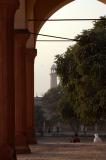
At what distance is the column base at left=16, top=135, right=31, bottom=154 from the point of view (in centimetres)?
2214

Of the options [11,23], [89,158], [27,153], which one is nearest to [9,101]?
[11,23]

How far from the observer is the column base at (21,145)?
22.1 meters

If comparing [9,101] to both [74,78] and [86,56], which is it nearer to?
[86,56]

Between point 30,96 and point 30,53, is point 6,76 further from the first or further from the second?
point 30,96

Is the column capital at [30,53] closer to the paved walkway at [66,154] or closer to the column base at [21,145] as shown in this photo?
the paved walkway at [66,154]

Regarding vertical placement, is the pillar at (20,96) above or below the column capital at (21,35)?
below

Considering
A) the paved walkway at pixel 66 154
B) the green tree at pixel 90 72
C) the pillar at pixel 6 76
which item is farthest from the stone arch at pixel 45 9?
the pillar at pixel 6 76

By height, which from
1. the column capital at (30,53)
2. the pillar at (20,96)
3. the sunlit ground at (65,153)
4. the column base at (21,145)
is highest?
the column capital at (30,53)

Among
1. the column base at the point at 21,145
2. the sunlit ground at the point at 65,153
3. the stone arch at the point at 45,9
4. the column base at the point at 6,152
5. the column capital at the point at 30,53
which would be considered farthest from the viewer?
the stone arch at the point at 45,9

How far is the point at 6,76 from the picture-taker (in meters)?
16.3

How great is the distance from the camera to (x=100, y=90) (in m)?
28.6

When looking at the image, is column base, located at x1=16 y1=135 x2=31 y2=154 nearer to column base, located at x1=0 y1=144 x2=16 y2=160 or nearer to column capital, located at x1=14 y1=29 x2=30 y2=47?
column capital, located at x1=14 y1=29 x2=30 y2=47

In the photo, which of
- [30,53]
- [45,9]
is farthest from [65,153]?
[45,9]

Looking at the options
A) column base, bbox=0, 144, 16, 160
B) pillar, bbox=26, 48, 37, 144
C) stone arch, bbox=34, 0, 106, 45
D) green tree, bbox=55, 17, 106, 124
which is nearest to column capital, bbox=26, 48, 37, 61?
pillar, bbox=26, 48, 37, 144
